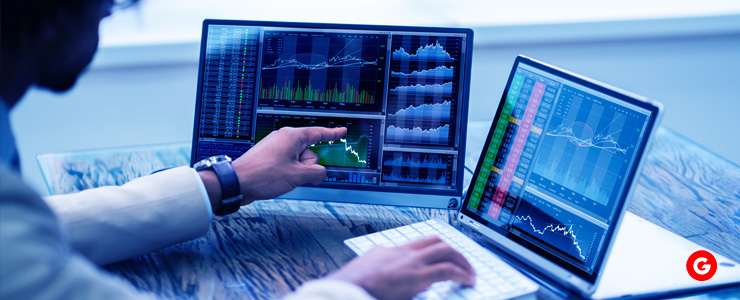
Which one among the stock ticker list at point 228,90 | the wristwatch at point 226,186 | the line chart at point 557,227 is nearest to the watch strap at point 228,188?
the wristwatch at point 226,186

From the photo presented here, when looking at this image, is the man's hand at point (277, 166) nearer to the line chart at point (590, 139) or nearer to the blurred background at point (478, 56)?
the line chart at point (590, 139)

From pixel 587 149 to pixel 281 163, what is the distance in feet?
1.77

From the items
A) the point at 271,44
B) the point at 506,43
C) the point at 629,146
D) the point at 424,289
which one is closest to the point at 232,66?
the point at 271,44

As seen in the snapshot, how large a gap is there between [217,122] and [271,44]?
188 millimetres

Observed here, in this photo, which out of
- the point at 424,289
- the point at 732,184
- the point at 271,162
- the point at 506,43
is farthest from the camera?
the point at 506,43

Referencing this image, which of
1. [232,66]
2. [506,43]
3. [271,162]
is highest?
[506,43]

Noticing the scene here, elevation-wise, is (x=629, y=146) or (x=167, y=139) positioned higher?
(x=629, y=146)

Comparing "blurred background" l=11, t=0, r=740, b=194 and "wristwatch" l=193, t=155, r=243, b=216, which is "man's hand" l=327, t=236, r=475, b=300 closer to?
"wristwatch" l=193, t=155, r=243, b=216

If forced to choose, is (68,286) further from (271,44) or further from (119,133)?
(119,133)

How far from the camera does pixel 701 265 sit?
1.12 metres

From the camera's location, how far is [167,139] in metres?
2.62

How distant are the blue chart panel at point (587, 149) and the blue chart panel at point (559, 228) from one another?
26mm

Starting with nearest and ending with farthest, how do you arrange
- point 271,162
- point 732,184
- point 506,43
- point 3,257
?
point 3,257 → point 271,162 → point 732,184 → point 506,43

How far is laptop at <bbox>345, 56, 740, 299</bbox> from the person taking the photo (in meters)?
1.01
